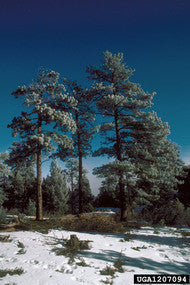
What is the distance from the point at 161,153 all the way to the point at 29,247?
1655 centimetres

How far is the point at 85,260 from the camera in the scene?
5.05 metres

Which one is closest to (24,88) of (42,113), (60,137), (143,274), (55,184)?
(42,113)

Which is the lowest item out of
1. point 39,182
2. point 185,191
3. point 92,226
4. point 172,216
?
point 172,216

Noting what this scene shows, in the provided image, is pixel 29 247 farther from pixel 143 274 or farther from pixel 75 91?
pixel 75 91

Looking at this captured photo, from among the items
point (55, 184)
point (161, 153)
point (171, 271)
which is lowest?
point (171, 271)

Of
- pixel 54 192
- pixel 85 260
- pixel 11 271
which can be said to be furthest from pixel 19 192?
pixel 11 271

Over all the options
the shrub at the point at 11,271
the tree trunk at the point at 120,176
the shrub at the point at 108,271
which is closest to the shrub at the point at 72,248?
the shrub at the point at 108,271

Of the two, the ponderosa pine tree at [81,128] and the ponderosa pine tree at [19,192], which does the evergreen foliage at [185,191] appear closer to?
the ponderosa pine tree at [81,128]

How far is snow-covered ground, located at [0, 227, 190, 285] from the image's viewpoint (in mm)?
3898

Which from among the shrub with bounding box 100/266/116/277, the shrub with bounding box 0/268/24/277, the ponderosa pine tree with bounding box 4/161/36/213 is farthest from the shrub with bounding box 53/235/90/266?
the ponderosa pine tree with bounding box 4/161/36/213

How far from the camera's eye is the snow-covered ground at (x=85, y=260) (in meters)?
3.90

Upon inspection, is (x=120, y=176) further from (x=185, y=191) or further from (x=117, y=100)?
(x=185, y=191)

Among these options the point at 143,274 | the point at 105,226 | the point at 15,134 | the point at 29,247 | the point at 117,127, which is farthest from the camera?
the point at 117,127

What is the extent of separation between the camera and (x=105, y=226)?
1029 cm
